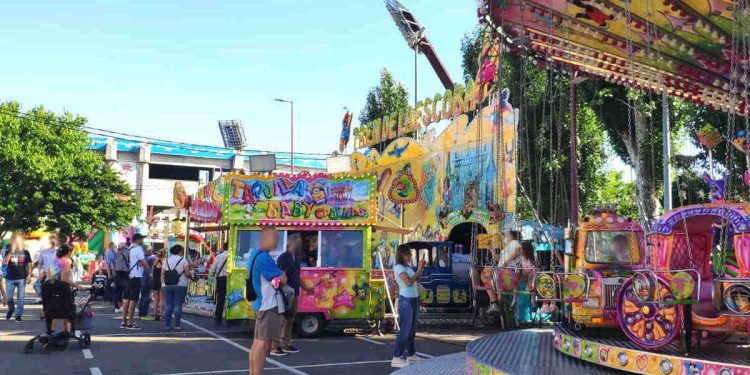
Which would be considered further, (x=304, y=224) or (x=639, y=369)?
(x=304, y=224)

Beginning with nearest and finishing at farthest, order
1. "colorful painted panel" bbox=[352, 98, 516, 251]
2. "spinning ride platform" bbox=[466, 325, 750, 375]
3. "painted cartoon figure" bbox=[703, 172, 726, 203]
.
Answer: "spinning ride platform" bbox=[466, 325, 750, 375] < "painted cartoon figure" bbox=[703, 172, 726, 203] < "colorful painted panel" bbox=[352, 98, 516, 251]

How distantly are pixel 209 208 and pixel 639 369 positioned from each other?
13391mm

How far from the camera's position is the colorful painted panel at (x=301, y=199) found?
1251cm

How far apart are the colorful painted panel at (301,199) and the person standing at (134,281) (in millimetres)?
3262

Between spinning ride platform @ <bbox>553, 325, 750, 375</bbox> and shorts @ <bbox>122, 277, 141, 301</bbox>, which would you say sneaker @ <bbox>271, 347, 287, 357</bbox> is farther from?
shorts @ <bbox>122, 277, 141, 301</bbox>

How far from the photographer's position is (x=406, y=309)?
9.11m

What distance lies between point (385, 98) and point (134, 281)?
31.6 metres

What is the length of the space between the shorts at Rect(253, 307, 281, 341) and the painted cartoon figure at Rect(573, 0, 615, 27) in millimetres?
4770

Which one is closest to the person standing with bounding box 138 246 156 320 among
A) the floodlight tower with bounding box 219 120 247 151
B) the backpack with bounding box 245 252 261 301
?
the backpack with bounding box 245 252 261 301

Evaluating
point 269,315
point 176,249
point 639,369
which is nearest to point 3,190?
point 176,249

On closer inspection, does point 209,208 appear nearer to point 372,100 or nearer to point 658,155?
point 658,155

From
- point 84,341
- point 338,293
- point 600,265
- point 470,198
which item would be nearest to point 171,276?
point 84,341

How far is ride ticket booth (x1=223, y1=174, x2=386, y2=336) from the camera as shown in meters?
12.4

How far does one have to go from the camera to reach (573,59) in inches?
399
